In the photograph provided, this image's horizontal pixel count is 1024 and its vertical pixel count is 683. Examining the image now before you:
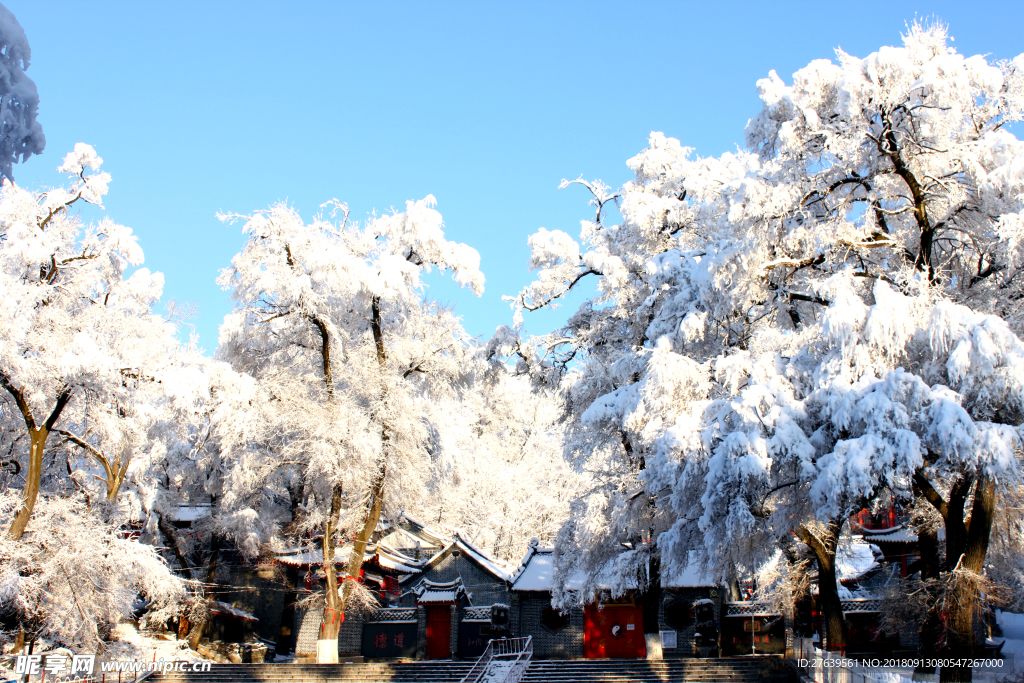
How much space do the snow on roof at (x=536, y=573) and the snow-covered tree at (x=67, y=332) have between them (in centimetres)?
1416

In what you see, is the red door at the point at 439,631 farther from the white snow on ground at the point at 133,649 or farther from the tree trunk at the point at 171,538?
the tree trunk at the point at 171,538

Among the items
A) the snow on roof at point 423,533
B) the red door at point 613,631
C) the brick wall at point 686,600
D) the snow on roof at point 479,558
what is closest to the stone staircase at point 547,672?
the red door at point 613,631

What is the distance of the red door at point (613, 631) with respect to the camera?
87.8ft

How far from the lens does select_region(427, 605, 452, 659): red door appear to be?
28.7m

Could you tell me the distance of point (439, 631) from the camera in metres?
29.0

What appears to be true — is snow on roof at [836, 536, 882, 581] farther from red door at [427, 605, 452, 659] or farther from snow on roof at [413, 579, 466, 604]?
red door at [427, 605, 452, 659]

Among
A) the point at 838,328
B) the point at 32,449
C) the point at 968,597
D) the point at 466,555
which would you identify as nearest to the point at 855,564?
the point at 466,555

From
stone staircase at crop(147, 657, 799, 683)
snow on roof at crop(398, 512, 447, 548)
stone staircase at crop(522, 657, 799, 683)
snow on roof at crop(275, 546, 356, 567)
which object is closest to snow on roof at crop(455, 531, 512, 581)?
snow on roof at crop(275, 546, 356, 567)

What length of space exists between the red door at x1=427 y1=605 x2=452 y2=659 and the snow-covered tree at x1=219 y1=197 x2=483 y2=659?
27.8 feet

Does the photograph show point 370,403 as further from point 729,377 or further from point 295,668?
point 729,377

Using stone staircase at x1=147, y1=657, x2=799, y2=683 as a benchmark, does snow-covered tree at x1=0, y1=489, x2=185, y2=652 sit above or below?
above

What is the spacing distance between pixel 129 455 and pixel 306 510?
25.0 ft

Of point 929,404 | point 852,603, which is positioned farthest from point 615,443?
point 852,603

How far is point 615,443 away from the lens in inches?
778
